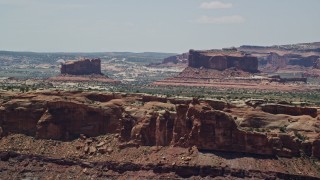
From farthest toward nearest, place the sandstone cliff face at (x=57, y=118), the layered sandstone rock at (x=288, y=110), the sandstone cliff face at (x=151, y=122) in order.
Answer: the sandstone cliff face at (x=57, y=118), the layered sandstone rock at (x=288, y=110), the sandstone cliff face at (x=151, y=122)

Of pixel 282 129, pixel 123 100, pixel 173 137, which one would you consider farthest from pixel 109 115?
pixel 282 129

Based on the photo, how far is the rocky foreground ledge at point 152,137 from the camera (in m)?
82.9

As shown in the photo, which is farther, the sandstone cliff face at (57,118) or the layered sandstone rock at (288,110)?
the sandstone cliff face at (57,118)

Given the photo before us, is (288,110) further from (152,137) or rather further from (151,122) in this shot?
(152,137)

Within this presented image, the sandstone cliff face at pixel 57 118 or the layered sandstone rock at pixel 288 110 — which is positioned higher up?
the layered sandstone rock at pixel 288 110

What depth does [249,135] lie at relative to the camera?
84438 mm

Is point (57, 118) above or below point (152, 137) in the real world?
above

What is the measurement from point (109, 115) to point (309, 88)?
10131 cm

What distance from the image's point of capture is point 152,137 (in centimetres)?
9162

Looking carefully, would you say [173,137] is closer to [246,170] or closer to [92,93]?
[246,170]

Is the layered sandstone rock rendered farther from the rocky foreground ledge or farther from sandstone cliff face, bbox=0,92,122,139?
sandstone cliff face, bbox=0,92,122,139

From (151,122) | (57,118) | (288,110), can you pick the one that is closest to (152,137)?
(151,122)

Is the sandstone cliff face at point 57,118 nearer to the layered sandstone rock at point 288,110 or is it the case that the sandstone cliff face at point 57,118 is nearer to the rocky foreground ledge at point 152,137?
the rocky foreground ledge at point 152,137

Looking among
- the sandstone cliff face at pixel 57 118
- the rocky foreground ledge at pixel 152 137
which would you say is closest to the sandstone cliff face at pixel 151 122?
the sandstone cliff face at pixel 57 118
